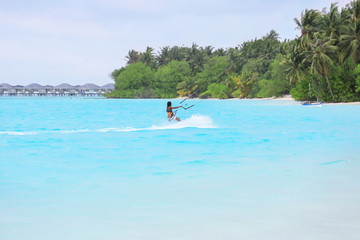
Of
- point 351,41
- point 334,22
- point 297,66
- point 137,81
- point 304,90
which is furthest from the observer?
point 137,81

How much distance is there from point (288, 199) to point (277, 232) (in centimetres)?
232

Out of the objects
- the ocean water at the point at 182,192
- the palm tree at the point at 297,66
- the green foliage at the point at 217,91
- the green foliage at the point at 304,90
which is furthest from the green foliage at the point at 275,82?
the ocean water at the point at 182,192

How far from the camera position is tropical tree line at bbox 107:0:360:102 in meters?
56.3

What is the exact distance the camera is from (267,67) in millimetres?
98750

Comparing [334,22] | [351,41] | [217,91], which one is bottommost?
[217,91]

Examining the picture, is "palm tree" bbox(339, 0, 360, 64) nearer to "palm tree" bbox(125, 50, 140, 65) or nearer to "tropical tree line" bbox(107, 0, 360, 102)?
"tropical tree line" bbox(107, 0, 360, 102)

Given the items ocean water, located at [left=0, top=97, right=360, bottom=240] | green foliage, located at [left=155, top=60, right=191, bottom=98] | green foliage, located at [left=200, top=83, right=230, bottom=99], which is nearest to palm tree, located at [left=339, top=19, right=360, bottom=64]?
ocean water, located at [left=0, top=97, right=360, bottom=240]

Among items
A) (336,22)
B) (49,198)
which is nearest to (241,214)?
(49,198)

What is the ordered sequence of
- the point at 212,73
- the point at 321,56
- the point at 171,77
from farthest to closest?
the point at 171,77 < the point at 212,73 < the point at 321,56

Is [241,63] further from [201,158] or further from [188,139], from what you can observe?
[201,158]

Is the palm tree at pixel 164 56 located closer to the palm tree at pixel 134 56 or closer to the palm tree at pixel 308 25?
the palm tree at pixel 134 56

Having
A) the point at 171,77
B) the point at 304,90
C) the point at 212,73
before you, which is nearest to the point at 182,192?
the point at 304,90

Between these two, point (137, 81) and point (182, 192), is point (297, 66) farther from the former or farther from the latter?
point (137, 81)

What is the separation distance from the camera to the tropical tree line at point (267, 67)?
56.3 meters
